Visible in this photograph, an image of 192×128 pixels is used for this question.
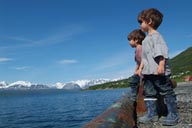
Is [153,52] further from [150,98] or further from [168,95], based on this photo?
[150,98]

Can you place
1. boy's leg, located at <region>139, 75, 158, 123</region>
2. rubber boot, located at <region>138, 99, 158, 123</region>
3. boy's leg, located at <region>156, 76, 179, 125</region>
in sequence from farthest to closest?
rubber boot, located at <region>138, 99, 158, 123</region>
boy's leg, located at <region>139, 75, 158, 123</region>
boy's leg, located at <region>156, 76, 179, 125</region>

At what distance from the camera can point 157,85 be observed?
8172 mm

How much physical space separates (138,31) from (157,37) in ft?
7.31

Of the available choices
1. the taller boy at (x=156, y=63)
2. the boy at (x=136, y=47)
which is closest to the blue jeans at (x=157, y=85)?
the taller boy at (x=156, y=63)

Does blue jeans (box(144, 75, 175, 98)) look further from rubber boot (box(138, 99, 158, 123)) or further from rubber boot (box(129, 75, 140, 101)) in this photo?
rubber boot (box(129, 75, 140, 101))

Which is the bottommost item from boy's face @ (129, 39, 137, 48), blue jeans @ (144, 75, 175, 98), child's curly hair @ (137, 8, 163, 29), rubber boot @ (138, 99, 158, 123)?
rubber boot @ (138, 99, 158, 123)

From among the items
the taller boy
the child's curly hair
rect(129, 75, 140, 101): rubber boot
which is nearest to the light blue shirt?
the taller boy

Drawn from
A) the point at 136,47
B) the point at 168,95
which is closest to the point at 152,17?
the point at 168,95

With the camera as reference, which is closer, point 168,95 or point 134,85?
point 168,95

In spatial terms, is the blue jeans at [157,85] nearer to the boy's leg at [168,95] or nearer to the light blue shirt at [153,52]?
the boy's leg at [168,95]

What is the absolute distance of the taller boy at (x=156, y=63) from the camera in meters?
7.80

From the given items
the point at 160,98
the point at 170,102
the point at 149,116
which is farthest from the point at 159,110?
the point at 170,102

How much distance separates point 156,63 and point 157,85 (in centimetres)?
58

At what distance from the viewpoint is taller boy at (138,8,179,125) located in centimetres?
780
